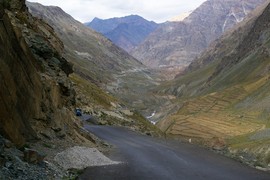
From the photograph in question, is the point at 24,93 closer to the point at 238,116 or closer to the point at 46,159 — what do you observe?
the point at 46,159

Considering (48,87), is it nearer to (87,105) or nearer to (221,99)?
(87,105)

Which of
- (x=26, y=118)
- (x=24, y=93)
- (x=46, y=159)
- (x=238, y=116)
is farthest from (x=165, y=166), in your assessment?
(x=238, y=116)

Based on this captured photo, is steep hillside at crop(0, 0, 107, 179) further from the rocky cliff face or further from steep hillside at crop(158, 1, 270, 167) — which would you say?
steep hillside at crop(158, 1, 270, 167)

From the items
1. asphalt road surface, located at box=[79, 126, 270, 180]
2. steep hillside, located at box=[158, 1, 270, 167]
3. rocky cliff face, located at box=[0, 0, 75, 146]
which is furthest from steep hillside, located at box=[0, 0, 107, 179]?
steep hillside, located at box=[158, 1, 270, 167]

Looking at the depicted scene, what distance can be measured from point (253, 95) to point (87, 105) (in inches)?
2105

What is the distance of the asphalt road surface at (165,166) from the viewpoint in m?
30.1

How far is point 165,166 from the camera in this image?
34375 mm

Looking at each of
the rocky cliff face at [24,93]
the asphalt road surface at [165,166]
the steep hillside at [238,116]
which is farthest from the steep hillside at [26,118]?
the steep hillside at [238,116]

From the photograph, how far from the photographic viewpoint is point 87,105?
3206 inches

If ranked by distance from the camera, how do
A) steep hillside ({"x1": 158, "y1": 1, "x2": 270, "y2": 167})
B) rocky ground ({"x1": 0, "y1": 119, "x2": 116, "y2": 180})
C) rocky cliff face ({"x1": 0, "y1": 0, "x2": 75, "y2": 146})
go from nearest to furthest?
rocky ground ({"x1": 0, "y1": 119, "x2": 116, "y2": 180}), rocky cliff face ({"x1": 0, "y1": 0, "x2": 75, "y2": 146}), steep hillside ({"x1": 158, "y1": 1, "x2": 270, "y2": 167})

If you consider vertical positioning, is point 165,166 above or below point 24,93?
below

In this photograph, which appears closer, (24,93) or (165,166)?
(24,93)

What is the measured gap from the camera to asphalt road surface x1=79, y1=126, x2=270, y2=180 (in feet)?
98.6

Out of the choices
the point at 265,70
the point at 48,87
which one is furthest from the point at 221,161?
the point at 265,70
